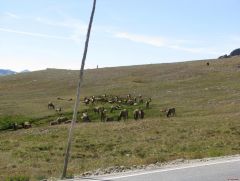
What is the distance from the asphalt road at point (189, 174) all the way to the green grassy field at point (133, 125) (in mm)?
3124

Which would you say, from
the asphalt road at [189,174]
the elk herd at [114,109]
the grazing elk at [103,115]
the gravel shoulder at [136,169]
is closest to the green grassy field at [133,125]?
the elk herd at [114,109]

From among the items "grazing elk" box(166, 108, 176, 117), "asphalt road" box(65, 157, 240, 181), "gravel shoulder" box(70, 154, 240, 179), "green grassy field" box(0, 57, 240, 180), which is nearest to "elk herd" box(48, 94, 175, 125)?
"grazing elk" box(166, 108, 176, 117)

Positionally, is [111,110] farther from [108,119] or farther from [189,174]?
[189,174]

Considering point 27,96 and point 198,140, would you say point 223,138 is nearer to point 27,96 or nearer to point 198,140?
point 198,140

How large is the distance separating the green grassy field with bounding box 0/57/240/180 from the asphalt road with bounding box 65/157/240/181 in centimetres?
312

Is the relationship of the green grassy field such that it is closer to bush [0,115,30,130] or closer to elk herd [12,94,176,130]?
bush [0,115,30,130]

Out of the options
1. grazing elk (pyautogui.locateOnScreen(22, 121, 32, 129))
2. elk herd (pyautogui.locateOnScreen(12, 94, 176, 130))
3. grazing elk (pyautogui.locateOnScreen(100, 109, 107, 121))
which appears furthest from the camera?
grazing elk (pyautogui.locateOnScreen(100, 109, 107, 121))

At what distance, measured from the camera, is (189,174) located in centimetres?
1392

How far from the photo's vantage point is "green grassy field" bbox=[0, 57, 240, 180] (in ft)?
82.1

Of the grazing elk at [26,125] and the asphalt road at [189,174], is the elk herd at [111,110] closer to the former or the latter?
the grazing elk at [26,125]

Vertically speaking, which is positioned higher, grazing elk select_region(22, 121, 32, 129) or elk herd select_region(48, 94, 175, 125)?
elk herd select_region(48, 94, 175, 125)

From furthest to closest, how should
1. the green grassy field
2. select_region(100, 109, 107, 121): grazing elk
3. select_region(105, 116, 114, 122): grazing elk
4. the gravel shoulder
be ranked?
select_region(100, 109, 107, 121): grazing elk, select_region(105, 116, 114, 122): grazing elk, the green grassy field, the gravel shoulder

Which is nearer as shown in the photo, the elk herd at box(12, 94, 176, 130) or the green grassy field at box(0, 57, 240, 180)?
the green grassy field at box(0, 57, 240, 180)

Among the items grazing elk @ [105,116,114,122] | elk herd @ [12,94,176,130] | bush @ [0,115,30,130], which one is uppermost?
elk herd @ [12,94,176,130]
